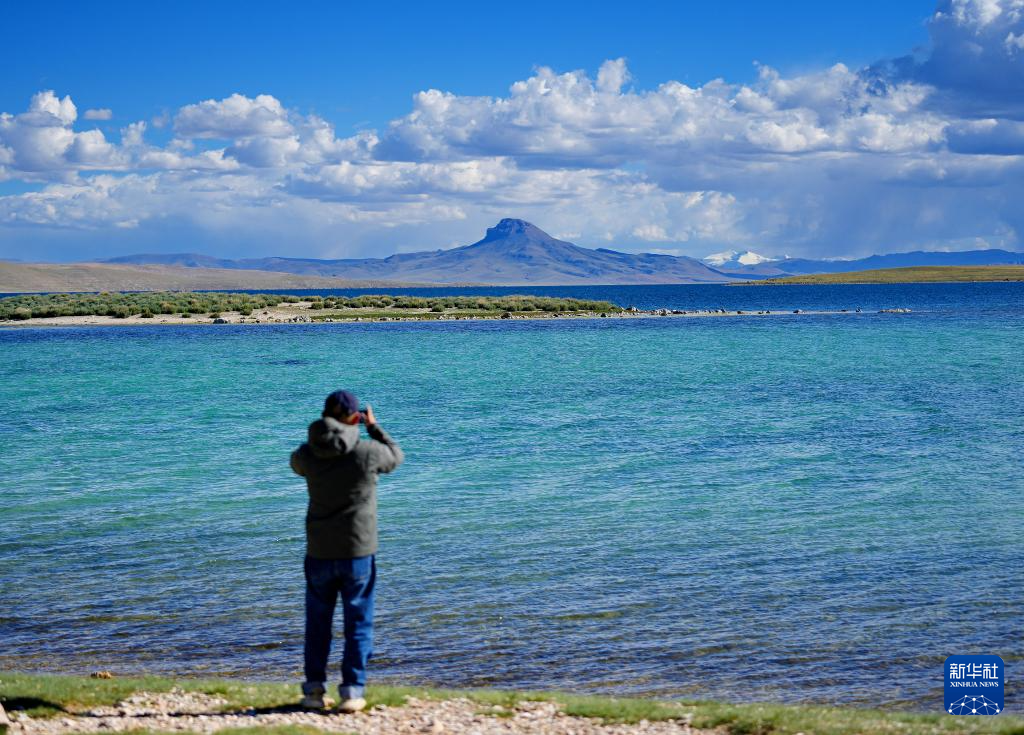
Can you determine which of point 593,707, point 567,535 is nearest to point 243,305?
point 567,535

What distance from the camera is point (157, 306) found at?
321 feet

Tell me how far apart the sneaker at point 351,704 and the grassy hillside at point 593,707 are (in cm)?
21

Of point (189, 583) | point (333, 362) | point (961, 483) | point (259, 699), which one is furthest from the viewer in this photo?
point (333, 362)

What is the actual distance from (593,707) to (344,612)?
86.6 inches

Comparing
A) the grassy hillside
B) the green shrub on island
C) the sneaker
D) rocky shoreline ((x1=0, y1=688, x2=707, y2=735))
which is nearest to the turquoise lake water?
the grassy hillside

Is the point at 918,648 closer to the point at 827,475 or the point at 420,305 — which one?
the point at 827,475

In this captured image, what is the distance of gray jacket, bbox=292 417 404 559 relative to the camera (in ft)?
28.0

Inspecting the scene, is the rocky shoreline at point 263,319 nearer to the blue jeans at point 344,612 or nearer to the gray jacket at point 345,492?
the blue jeans at point 344,612

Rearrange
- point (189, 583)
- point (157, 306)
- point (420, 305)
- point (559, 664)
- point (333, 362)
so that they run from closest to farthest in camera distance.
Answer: point (559, 664)
point (189, 583)
point (333, 362)
point (157, 306)
point (420, 305)

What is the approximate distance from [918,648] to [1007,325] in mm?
77533

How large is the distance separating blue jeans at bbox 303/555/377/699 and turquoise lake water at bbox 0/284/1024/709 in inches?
86.0

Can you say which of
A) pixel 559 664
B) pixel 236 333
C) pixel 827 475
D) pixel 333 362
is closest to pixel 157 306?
pixel 236 333

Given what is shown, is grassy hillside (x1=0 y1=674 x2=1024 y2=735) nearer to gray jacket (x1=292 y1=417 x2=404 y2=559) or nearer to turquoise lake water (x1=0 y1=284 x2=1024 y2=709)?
turquoise lake water (x1=0 y1=284 x2=1024 y2=709)

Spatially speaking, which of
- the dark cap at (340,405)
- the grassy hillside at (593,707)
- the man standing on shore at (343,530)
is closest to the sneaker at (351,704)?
the man standing on shore at (343,530)
